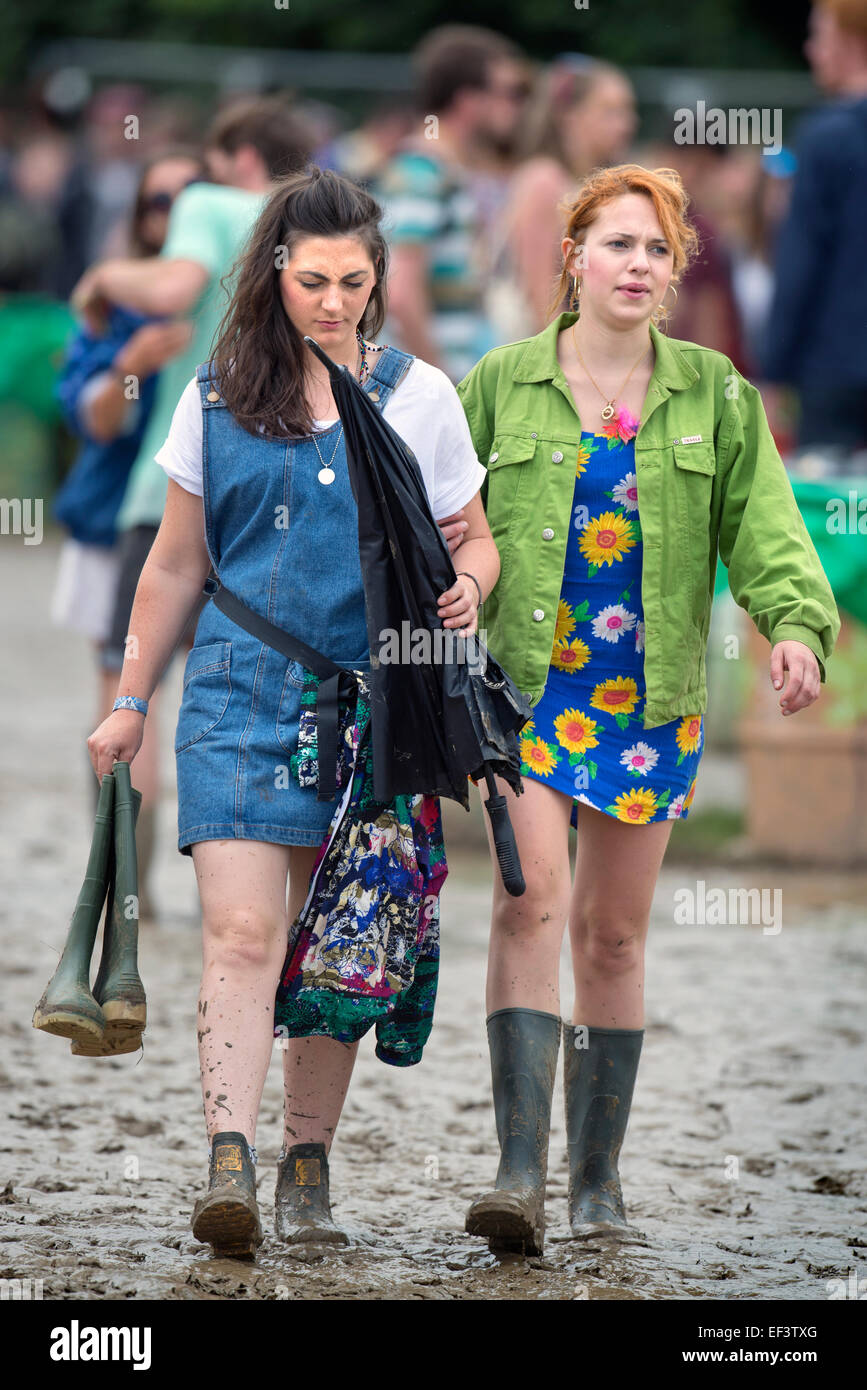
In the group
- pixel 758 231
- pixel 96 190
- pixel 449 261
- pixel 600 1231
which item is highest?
pixel 96 190

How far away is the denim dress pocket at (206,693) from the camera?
11.0 ft

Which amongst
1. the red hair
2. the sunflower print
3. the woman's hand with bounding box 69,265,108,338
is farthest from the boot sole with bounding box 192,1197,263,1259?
the woman's hand with bounding box 69,265,108,338

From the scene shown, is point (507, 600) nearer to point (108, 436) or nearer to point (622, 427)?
point (622, 427)

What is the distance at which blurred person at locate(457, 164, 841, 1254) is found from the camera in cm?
350

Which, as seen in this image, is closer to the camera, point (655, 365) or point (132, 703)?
point (132, 703)

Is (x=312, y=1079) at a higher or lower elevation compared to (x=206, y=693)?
lower

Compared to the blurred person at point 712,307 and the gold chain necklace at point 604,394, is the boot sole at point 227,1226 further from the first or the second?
the blurred person at point 712,307

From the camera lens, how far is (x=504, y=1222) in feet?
11.1

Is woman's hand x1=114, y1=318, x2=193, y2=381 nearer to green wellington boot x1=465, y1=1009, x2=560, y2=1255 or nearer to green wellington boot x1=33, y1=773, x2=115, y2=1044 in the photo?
green wellington boot x1=33, y1=773, x2=115, y2=1044

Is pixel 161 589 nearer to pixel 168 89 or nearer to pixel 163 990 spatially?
pixel 163 990

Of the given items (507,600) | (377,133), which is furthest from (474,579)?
(377,133)

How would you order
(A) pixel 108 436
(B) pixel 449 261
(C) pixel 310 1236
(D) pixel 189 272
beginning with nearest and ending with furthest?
(C) pixel 310 1236, (D) pixel 189 272, (A) pixel 108 436, (B) pixel 449 261

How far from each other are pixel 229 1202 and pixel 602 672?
111 centimetres

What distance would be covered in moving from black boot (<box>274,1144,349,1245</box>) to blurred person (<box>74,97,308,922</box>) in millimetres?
1946
